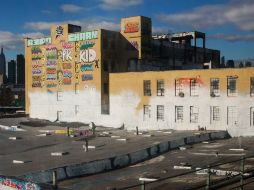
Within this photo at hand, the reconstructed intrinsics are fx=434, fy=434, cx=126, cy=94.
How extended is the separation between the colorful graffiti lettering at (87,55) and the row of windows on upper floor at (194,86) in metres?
9.61

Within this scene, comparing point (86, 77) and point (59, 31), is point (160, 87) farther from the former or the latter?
A: point (59, 31)

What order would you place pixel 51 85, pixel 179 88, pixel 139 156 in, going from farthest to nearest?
pixel 51 85, pixel 179 88, pixel 139 156

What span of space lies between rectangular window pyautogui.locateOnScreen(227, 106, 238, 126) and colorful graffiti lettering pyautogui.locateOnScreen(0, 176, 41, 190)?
1411 inches

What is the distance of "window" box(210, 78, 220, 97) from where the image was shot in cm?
4825

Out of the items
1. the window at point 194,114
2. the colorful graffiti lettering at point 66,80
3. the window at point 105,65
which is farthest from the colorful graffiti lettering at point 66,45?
the window at point 194,114

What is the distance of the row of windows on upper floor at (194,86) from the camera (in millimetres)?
47094

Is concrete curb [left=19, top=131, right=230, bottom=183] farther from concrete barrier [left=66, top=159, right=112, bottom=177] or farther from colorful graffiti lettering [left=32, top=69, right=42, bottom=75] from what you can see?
colorful graffiti lettering [left=32, top=69, right=42, bottom=75]

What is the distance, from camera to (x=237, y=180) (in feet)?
66.6

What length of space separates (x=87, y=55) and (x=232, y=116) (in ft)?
74.6

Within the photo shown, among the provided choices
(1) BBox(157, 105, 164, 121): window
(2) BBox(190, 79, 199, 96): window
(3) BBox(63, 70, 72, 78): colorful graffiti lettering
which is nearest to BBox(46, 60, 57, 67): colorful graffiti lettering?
(3) BBox(63, 70, 72, 78): colorful graffiti lettering

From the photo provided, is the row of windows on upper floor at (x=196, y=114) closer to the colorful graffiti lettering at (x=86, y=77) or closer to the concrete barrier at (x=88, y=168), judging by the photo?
the colorful graffiti lettering at (x=86, y=77)

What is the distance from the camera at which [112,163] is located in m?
30.6

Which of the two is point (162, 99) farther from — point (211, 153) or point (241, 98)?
point (211, 153)

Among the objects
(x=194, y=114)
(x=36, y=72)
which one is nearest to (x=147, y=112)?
(x=194, y=114)
